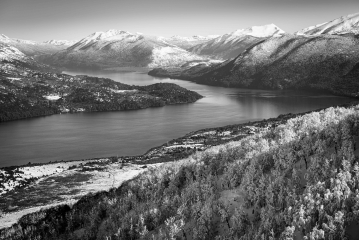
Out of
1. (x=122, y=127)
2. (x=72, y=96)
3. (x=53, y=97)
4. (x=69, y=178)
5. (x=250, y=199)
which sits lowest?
(x=69, y=178)

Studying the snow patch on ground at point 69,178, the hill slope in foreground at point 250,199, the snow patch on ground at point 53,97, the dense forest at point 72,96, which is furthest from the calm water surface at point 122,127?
the hill slope in foreground at point 250,199

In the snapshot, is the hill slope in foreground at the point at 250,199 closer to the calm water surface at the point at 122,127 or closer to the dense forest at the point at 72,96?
the calm water surface at the point at 122,127

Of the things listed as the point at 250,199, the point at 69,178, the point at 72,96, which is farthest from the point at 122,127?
the point at 250,199

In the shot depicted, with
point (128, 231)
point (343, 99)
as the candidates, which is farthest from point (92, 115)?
point (128, 231)

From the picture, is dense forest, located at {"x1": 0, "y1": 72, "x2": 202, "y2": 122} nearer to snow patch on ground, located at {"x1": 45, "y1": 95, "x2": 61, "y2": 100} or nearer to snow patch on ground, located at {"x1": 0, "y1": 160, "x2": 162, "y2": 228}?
snow patch on ground, located at {"x1": 45, "y1": 95, "x2": 61, "y2": 100}

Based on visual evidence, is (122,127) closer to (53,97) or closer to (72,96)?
(72,96)
